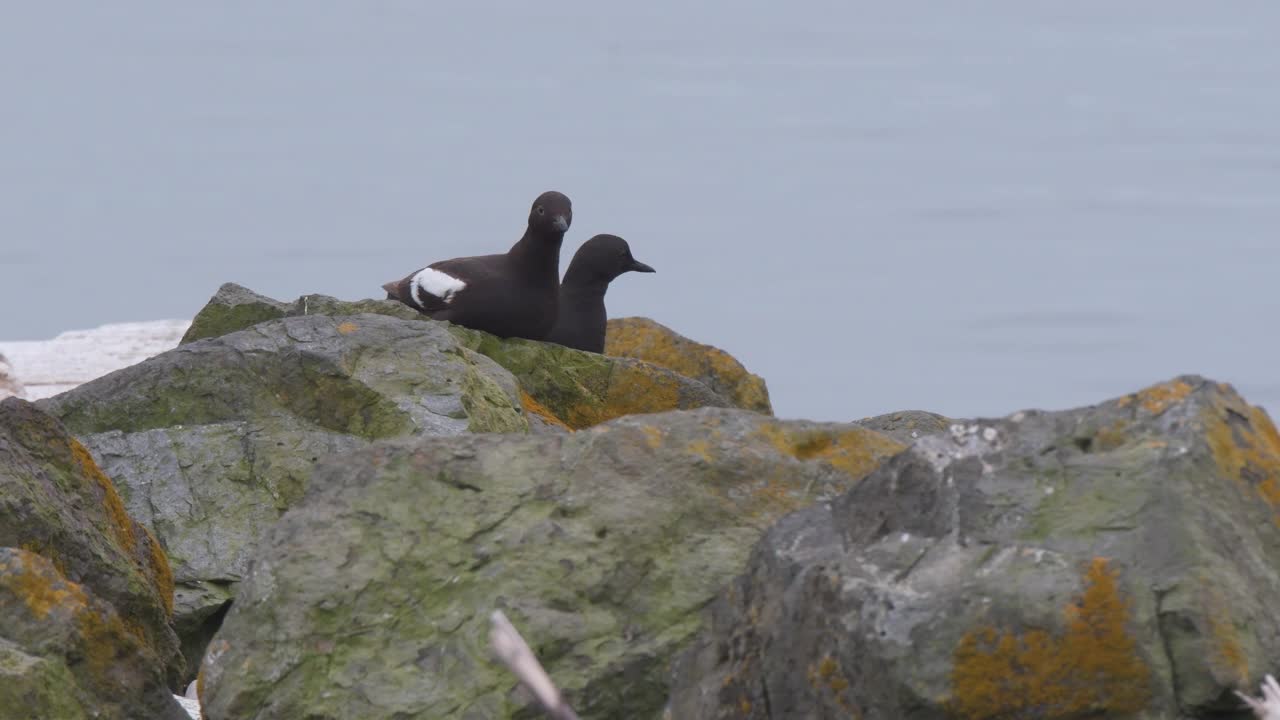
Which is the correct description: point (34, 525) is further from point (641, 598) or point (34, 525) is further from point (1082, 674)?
point (1082, 674)

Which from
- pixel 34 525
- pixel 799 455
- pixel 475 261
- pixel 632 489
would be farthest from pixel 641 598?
pixel 475 261

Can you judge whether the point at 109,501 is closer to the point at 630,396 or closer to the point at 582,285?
the point at 630,396

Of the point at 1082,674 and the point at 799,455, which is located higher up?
the point at 799,455

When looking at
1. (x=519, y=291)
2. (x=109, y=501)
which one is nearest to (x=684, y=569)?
(x=109, y=501)

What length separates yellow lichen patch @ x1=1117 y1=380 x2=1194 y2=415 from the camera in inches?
227

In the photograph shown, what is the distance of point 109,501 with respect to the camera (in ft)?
27.5

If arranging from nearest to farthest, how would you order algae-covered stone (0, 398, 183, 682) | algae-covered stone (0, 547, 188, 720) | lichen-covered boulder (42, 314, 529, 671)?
algae-covered stone (0, 547, 188, 720) → algae-covered stone (0, 398, 183, 682) → lichen-covered boulder (42, 314, 529, 671)

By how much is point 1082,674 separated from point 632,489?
1991 mm

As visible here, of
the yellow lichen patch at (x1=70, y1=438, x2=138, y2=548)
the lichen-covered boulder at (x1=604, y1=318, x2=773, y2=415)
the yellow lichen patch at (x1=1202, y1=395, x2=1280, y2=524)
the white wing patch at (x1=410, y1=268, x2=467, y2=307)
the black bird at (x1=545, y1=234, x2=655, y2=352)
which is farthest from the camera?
the black bird at (x1=545, y1=234, x2=655, y2=352)

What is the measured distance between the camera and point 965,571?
534 centimetres

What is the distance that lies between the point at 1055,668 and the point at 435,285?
11046 millimetres

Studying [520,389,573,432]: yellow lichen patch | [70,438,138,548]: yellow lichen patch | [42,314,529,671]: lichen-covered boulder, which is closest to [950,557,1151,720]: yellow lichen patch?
[70,438,138,548]: yellow lichen patch

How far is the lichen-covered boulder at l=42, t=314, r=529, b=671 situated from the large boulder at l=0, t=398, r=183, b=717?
0.85 meters

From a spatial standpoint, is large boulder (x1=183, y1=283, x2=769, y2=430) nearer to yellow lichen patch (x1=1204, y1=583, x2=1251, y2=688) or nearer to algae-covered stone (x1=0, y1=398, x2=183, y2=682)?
algae-covered stone (x1=0, y1=398, x2=183, y2=682)
